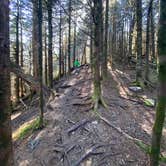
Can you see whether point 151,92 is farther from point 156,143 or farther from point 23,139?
point 156,143

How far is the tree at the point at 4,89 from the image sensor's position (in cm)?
252

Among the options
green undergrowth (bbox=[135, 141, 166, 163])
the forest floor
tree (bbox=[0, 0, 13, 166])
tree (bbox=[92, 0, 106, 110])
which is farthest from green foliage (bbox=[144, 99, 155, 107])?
tree (bbox=[0, 0, 13, 166])

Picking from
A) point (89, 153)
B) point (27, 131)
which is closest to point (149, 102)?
point (89, 153)

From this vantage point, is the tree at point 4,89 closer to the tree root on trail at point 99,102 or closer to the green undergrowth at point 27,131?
the green undergrowth at point 27,131

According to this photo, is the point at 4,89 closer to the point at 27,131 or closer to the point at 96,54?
the point at 27,131

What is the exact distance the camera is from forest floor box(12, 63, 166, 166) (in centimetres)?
780

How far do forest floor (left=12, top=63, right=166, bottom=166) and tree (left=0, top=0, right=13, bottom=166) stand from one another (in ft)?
17.3

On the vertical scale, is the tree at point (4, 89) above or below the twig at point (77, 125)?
above

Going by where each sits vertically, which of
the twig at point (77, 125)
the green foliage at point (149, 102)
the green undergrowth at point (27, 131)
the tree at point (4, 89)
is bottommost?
the green undergrowth at point (27, 131)

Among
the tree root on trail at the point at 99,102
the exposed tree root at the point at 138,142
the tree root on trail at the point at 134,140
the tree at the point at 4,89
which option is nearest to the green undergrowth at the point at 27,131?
the tree root on trail at the point at 99,102

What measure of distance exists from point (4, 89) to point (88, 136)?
6.50 metres

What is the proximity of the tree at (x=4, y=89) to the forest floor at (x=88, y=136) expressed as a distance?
527 cm

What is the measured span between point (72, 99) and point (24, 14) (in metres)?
12.5

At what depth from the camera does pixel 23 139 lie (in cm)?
998
